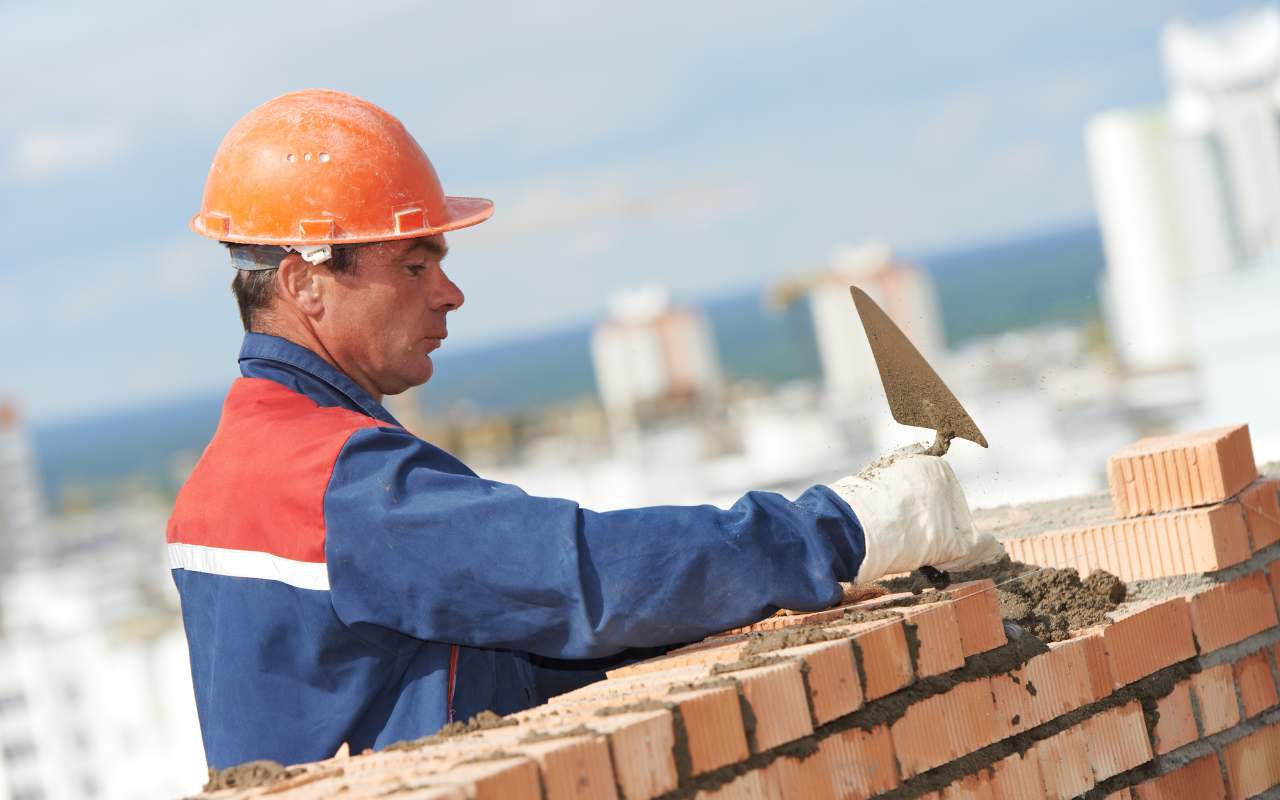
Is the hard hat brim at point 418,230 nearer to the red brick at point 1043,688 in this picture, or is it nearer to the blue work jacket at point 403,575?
the blue work jacket at point 403,575

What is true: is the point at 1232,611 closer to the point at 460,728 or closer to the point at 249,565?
the point at 460,728

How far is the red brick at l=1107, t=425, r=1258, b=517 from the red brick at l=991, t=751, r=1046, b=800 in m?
1.09

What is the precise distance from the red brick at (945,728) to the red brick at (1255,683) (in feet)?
3.59

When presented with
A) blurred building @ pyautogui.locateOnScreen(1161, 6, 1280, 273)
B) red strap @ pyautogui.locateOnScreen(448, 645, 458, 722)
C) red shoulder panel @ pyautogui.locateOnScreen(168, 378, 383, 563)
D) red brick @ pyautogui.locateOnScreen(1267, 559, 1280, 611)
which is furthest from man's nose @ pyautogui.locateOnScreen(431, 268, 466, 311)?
blurred building @ pyautogui.locateOnScreen(1161, 6, 1280, 273)

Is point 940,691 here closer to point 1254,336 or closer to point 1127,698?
point 1127,698

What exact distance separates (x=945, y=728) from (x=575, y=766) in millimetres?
→ 909

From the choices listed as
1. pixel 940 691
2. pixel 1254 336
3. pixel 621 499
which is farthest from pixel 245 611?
pixel 621 499

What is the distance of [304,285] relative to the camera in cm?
355

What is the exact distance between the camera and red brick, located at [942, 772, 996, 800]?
10.1ft

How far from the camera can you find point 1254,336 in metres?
37.6

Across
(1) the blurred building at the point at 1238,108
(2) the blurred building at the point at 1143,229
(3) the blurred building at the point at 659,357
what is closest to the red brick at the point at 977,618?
(1) the blurred building at the point at 1238,108

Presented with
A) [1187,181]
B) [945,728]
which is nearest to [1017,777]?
[945,728]

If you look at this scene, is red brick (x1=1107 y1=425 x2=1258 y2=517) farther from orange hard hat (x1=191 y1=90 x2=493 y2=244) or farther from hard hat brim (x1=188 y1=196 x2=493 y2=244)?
orange hard hat (x1=191 y1=90 x2=493 y2=244)

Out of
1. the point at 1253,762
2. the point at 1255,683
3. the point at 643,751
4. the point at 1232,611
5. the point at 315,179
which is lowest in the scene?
the point at 1253,762
